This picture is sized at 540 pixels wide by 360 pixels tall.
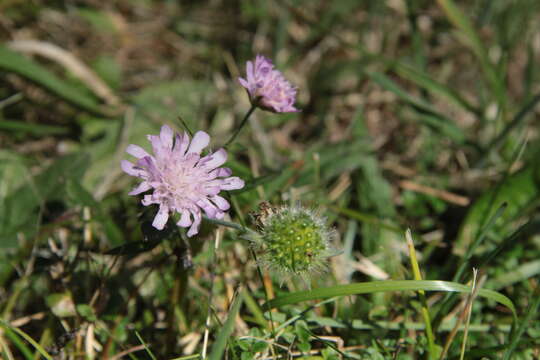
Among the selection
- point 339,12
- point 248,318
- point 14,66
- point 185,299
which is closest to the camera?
point 248,318

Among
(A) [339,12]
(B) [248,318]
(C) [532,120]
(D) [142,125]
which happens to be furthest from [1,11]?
(C) [532,120]

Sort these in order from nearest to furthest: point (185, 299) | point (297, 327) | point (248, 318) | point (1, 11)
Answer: point (297, 327) < point (248, 318) < point (185, 299) < point (1, 11)

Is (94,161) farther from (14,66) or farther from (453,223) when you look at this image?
(453,223)

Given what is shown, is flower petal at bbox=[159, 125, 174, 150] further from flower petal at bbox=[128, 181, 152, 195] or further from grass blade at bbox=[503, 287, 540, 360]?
grass blade at bbox=[503, 287, 540, 360]

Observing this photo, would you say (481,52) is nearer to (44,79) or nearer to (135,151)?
(135,151)

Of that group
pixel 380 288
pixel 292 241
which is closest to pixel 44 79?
pixel 292 241

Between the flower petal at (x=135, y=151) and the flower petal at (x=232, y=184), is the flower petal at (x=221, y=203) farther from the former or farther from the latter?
the flower petal at (x=135, y=151)
